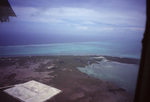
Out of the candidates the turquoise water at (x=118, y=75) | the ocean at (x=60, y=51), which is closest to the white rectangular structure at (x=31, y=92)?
the turquoise water at (x=118, y=75)

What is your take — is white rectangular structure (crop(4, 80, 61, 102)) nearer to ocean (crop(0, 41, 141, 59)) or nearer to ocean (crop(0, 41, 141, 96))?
ocean (crop(0, 41, 141, 96))

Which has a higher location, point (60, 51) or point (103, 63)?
point (60, 51)

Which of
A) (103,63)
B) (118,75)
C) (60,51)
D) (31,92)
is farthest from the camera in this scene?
(60,51)

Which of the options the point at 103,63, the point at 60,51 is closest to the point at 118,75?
the point at 103,63

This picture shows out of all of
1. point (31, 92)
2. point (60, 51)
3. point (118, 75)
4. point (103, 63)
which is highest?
point (60, 51)

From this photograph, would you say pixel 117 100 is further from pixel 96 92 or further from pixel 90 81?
pixel 90 81

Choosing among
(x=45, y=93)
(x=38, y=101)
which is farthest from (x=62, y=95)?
(x=38, y=101)

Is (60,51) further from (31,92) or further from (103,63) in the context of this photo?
(31,92)

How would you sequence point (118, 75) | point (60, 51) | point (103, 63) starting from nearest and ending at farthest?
point (118, 75)
point (103, 63)
point (60, 51)
